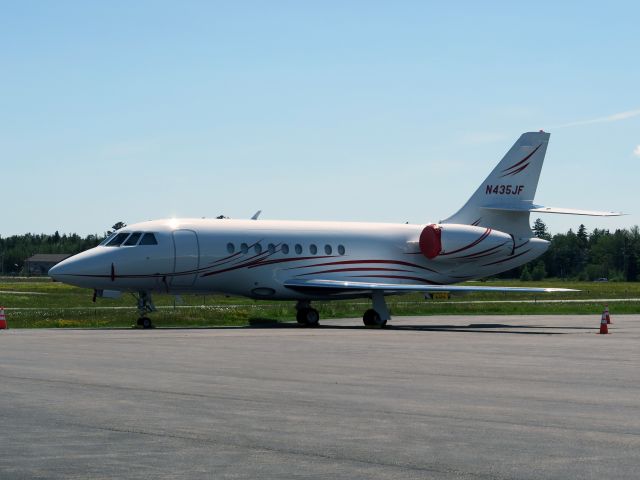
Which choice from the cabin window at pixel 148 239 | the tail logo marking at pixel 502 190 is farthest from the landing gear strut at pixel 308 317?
the tail logo marking at pixel 502 190

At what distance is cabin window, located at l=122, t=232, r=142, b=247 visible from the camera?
36531mm

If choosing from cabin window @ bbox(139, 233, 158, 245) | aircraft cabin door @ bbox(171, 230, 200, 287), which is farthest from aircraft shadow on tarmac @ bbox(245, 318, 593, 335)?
cabin window @ bbox(139, 233, 158, 245)

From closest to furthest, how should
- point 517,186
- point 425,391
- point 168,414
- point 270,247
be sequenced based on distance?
point 168,414 < point 425,391 < point 270,247 < point 517,186

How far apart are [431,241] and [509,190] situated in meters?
4.72

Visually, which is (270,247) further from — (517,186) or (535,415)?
(535,415)

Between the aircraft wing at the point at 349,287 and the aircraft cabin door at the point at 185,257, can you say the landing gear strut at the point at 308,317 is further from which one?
the aircraft cabin door at the point at 185,257

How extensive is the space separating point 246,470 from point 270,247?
30176 millimetres

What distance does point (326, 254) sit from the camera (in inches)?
1619

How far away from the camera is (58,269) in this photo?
35.5 metres

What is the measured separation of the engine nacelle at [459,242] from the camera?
4281 cm

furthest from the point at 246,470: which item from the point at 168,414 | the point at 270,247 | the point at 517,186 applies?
the point at 517,186

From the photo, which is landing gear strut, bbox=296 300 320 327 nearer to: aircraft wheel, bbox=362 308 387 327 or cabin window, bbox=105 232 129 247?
aircraft wheel, bbox=362 308 387 327

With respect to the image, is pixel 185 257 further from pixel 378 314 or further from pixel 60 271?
pixel 378 314

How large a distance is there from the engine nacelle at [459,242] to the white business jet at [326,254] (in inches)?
1.5
